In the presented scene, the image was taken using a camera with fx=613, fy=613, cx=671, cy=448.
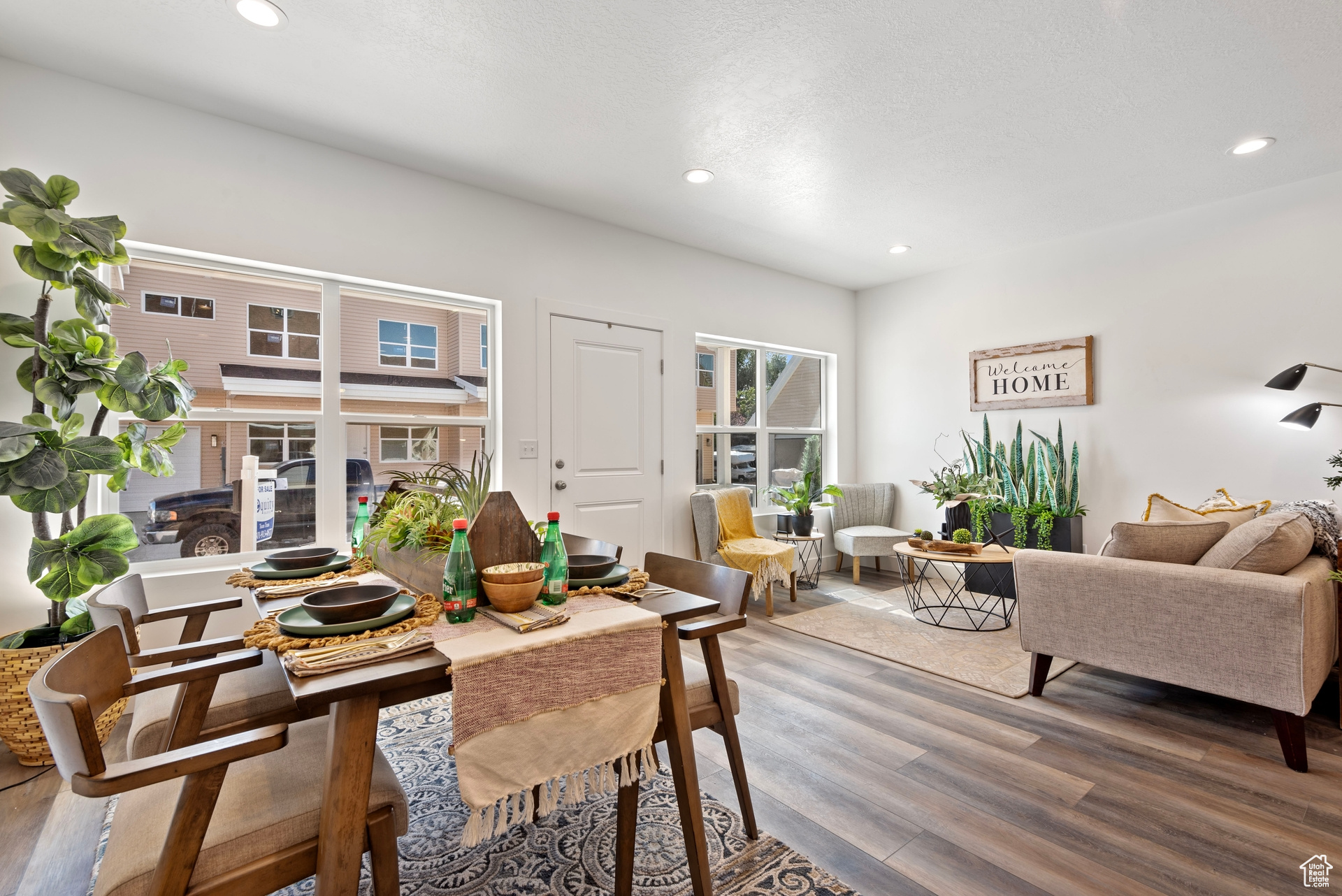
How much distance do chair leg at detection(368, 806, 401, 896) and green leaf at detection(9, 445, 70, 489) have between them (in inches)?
70.7

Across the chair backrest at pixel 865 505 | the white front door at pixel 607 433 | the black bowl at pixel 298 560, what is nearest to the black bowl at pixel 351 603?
the black bowl at pixel 298 560

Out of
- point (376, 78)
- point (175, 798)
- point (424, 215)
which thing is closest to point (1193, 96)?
point (376, 78)

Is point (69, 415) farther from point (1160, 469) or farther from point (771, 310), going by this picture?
point (1160, 469)

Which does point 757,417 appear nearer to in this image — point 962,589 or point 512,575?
point 962,589

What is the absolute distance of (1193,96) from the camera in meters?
2.63

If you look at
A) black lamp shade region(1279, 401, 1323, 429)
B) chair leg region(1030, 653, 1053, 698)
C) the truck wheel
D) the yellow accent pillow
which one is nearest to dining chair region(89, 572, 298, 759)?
the truck wheel

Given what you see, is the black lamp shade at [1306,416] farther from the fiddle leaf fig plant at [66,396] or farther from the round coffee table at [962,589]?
the fiddle leaf fig plant at [66,396]

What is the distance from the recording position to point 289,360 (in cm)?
307

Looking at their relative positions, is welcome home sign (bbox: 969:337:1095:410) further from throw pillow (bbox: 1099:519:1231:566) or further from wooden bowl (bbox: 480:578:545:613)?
wooden bowl (bbox: 480:578:545:613)

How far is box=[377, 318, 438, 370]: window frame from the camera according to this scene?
3.34 meters

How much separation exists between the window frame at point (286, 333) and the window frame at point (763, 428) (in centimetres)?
253

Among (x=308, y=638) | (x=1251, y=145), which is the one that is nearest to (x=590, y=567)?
(x=308, y=638)

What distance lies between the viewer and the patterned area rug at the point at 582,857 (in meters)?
1.64

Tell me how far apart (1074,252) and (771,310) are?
2.23m
